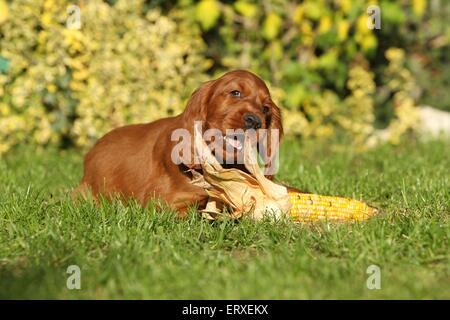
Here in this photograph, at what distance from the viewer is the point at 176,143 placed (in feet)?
16.3

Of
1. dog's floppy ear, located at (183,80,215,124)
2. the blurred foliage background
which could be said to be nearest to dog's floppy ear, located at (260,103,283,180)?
dog's floppy ear, located at (183,80,215,124)

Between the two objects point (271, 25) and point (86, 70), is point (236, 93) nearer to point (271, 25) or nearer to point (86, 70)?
point (86, 70)

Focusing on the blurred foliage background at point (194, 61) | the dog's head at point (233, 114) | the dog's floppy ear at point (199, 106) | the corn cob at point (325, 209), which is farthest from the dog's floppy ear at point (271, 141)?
the blurred foliage background at point (194, 61)

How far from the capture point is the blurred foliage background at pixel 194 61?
7.70 metres

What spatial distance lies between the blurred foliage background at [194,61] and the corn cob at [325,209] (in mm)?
3186

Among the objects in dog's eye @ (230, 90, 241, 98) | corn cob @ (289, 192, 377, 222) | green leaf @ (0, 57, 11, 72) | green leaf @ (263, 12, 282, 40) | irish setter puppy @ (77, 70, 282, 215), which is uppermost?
green leaf @ (263, 12, 282, 40)

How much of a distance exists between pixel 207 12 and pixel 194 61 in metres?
0.50

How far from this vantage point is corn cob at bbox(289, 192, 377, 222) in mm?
4836

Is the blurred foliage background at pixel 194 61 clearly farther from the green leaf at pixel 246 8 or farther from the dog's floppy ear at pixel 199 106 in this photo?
the dog's floppy ear at pixel 199 106

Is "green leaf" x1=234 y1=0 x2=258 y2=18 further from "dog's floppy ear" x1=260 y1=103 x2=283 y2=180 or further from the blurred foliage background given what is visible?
"dog's floppy ear" x1=260 y1=103 x2=283 y2=180

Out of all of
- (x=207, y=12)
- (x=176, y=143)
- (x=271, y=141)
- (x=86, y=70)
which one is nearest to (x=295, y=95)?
(x=207, y=12)

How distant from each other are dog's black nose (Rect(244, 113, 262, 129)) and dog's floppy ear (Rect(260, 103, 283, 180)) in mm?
260

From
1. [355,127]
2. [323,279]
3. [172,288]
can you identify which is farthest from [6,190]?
[355,127]
